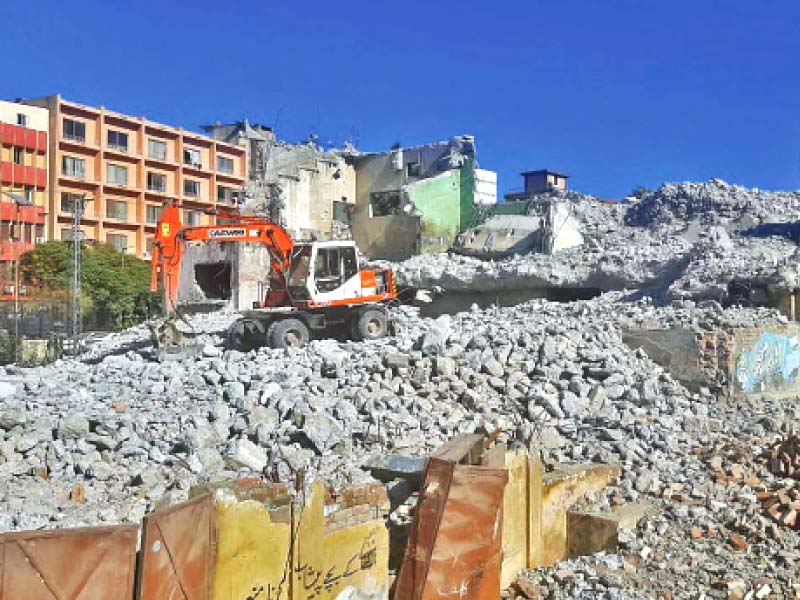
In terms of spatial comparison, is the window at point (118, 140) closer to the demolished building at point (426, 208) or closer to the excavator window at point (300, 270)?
the demolished building at point (426, 208)

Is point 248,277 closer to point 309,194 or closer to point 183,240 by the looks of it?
point 183,240

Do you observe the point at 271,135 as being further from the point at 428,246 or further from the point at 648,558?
the point at 648,558

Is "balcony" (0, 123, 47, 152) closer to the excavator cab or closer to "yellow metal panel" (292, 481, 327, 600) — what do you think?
the excavator cab

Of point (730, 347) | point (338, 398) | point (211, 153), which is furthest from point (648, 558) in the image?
point (211, 153)

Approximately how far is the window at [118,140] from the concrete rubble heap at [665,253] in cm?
2125

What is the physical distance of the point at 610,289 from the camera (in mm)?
18688

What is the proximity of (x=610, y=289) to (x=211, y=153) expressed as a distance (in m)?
28.8

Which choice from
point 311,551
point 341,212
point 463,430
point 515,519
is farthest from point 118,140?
point 311,551

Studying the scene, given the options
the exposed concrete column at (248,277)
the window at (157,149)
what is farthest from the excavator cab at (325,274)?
the window at (157,149)

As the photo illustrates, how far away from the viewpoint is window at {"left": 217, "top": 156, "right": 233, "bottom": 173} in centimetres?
4272

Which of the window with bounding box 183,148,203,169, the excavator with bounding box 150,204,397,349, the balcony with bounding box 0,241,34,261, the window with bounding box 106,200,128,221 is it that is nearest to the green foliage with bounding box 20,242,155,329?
the balcony with bounding box 0,241,34,261

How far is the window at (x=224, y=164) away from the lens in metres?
42.7

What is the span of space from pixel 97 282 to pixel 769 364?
2662cm

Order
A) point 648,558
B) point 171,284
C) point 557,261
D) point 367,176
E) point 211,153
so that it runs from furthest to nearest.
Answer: point 211,153
point 367,176
point 557,261
point 171,284
point 648,558
